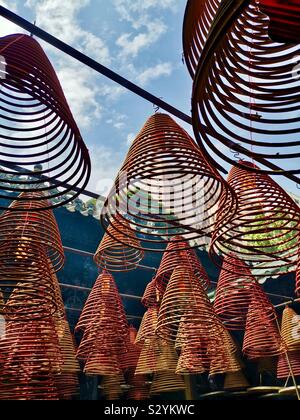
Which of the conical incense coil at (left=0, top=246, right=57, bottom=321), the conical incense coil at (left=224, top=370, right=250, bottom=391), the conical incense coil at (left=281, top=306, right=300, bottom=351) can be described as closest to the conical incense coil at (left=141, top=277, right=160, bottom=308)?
the conical incense coil at (left=281, top=306, right=300, bottom=351)

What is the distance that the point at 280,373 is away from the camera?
5.52 meters

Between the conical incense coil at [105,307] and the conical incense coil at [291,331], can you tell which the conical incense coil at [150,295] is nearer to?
the conical incense coil at [105,307]

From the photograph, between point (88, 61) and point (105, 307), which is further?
point (105, 307)

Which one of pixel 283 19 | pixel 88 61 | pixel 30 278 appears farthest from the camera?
pixel 30 278

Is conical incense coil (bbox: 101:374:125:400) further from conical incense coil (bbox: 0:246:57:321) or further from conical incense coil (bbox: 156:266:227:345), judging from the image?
conical incense coil (bbox: 0:246:57:321)

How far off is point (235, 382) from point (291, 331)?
206 cm

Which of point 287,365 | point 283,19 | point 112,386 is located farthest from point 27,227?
point 112,386

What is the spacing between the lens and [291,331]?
511 centimetres

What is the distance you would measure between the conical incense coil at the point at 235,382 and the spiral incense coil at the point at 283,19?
6652mm

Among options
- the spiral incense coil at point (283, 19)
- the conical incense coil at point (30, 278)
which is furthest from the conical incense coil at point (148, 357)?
the spiral incense coil at point (283, 19)

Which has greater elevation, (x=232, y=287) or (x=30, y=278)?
(x=232, y=287)

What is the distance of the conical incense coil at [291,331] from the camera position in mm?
5012

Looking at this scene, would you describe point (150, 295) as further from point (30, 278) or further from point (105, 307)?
point (30, 278)
